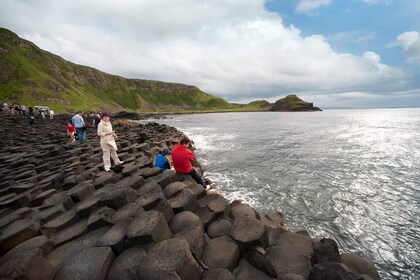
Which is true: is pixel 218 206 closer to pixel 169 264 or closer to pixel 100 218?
pixel 169 264

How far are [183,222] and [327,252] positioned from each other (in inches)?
144

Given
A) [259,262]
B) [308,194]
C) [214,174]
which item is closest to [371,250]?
[308,194]

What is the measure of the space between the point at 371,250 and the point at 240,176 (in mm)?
9531

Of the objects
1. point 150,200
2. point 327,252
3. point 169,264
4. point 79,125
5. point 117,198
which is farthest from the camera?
point 79,125

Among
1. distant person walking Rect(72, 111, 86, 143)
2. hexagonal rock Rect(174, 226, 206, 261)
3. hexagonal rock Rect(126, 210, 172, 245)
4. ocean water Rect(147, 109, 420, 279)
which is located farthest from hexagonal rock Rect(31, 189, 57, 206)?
distant person walking Rect(72, 111, 86, 143)

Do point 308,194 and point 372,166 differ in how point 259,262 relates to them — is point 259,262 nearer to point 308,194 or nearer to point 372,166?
point 308,194

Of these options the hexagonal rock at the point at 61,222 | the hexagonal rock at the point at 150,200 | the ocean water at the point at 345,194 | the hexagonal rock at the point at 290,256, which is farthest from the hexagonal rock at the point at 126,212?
the ocean water at the point at 345,194

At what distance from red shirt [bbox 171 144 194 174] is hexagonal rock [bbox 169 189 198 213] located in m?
2.13

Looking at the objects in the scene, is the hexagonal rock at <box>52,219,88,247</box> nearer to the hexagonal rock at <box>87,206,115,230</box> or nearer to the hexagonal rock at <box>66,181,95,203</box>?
the hexagonal rock at <box>87,206,115,230</box>

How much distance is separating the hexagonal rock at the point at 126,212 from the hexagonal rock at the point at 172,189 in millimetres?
1381

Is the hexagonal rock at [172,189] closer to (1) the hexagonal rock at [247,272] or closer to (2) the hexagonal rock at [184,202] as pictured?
(2) the hexagonal rock at [184,202]

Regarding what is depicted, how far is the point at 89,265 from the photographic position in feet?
14.7

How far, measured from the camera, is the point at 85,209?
6703 millimetres

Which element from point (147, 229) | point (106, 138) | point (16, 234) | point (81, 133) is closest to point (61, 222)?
point (16, 234)
